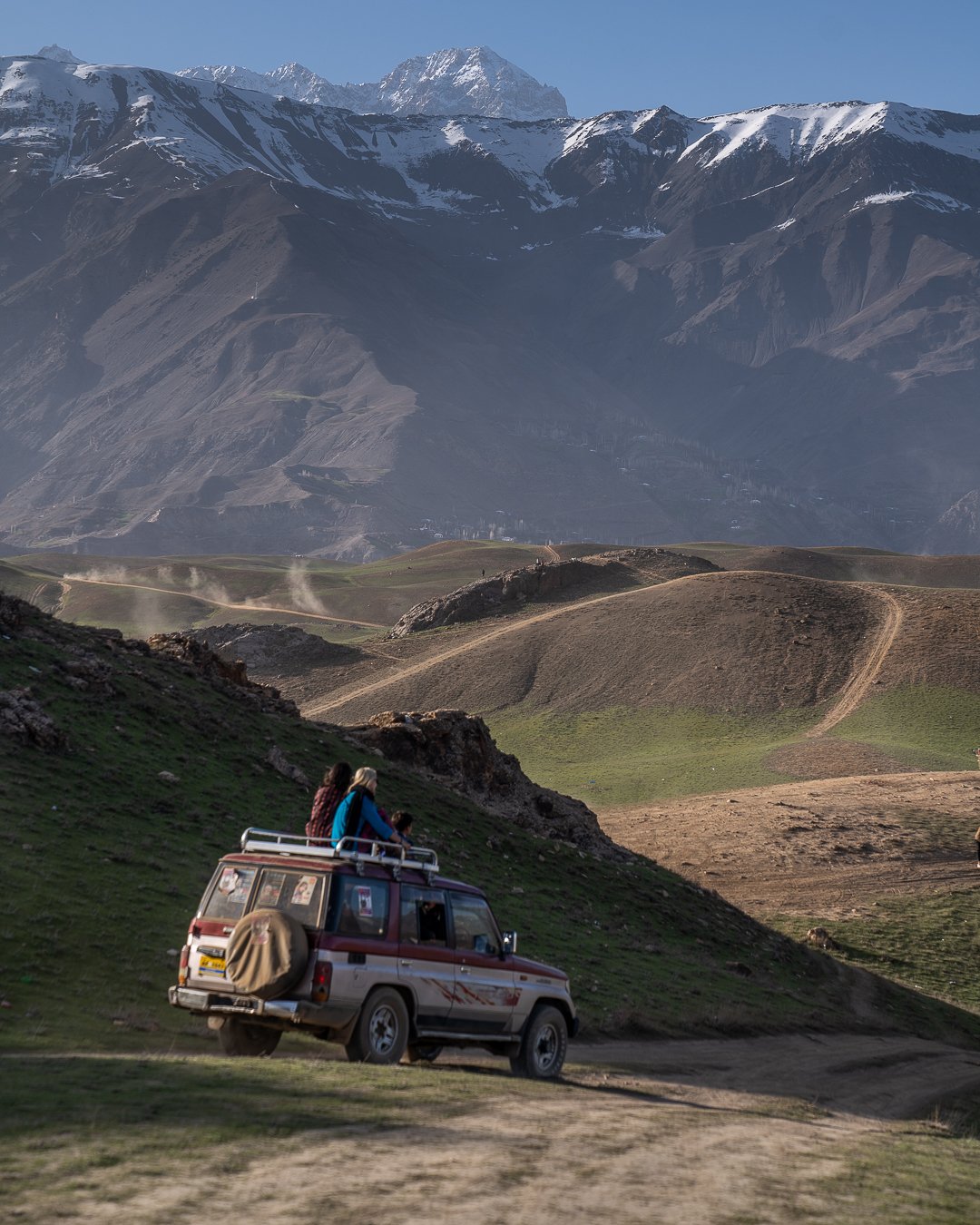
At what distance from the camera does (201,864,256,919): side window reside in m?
A: 14.6

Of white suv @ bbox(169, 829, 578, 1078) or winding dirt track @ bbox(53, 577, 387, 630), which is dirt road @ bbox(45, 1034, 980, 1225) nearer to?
white suv @ bbox(169, 829, 578, 1078)

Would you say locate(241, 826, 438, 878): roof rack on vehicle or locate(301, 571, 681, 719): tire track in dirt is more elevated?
locate(301, 571, 681, 719): tire track in dirt

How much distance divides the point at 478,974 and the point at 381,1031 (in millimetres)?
1463

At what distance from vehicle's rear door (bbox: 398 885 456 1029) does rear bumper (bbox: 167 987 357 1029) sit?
3.05ft

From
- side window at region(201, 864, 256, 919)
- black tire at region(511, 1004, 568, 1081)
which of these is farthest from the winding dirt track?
side window at region(201, 864, 256, 919)

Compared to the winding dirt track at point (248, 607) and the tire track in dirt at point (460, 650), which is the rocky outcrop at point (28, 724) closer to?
the tire track in dirt at point (460, 650)

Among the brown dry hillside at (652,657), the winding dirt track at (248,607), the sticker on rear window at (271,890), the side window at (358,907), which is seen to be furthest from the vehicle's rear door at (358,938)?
the winding dirt track at (248,607)

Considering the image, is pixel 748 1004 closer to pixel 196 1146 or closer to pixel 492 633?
pixel 196 1146

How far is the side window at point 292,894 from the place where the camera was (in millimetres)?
14203

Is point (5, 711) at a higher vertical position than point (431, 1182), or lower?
higher

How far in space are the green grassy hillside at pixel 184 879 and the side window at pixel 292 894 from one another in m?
2.32

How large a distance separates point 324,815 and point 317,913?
324 cm

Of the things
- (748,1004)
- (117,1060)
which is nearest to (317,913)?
(117,1060)

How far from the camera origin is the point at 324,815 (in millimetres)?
17328
